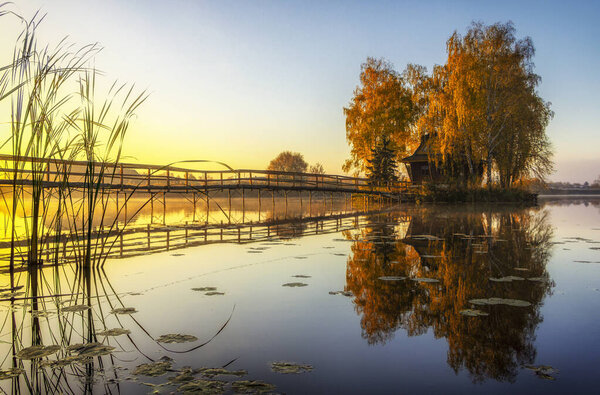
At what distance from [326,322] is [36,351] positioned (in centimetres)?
219

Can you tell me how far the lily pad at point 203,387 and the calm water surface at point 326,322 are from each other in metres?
0.06

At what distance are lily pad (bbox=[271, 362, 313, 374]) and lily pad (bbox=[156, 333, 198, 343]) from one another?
0.82m

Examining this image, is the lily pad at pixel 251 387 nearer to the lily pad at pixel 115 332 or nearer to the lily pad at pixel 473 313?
the lily pad at pixel 115 332

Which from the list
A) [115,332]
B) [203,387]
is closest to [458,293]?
[203,387]

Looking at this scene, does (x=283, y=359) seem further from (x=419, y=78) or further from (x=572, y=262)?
(x=419, y=78)

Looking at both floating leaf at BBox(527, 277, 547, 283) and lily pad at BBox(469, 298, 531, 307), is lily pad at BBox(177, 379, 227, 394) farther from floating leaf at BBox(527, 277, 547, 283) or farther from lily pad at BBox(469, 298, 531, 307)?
floating leaf at BBox(527, 277, 547, 283)

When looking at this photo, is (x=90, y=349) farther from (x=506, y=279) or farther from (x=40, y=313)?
(x=506, y=279)

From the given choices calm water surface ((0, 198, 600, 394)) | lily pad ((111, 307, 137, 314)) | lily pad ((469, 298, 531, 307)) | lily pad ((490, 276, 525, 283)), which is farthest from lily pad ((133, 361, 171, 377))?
lily pad ((490, 276, 525, 283))

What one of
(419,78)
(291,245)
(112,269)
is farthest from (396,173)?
(112,269)

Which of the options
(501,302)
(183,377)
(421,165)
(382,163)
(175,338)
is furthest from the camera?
(382,163)

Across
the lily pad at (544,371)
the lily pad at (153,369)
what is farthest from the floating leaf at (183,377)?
the lily pad at (544,371)

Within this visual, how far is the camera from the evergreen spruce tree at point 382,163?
126 ft

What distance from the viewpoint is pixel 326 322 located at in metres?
3.77

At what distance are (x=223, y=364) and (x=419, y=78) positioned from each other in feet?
113
